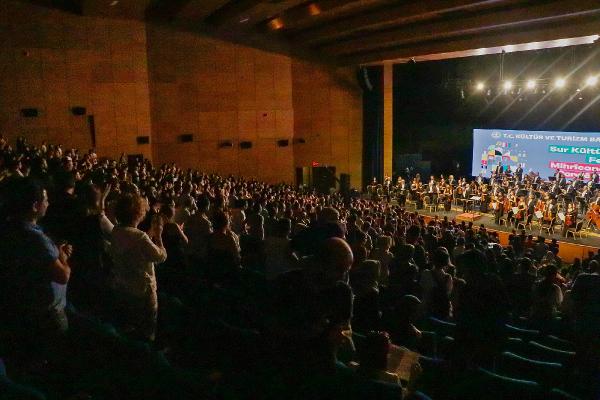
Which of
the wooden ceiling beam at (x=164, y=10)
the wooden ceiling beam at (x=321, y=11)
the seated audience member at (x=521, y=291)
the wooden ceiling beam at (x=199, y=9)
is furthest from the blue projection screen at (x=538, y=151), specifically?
the seated audience member at (x=521, y=291)

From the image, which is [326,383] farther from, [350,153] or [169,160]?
[350,153]

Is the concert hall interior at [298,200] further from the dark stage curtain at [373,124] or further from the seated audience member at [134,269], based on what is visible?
the dark stage curtain at [373,124]

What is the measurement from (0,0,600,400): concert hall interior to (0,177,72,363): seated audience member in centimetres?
1

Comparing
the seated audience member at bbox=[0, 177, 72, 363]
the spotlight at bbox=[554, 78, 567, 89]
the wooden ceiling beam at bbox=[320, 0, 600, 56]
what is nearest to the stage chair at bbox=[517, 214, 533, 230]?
the spotlight at bbox=[554, 78, 567, 89]

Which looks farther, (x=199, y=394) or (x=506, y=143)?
(x=506, y=143)

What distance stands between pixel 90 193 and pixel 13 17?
48.1ft

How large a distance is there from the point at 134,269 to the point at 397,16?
42.1 feet

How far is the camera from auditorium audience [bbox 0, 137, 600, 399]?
249 centimetres

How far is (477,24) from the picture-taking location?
1392 cm

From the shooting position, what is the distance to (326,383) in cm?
232

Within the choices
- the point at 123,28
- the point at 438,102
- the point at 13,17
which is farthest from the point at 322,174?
the point at 13,17

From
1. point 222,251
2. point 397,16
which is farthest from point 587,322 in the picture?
point 397,16

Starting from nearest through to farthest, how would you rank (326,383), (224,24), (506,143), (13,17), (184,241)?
(326,383), (184,241), (13,17), (224,24), (506,143)

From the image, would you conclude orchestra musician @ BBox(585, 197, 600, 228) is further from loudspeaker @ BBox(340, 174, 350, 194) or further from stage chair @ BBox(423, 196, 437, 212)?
loudspeaker @ BBox(340, 174, 350, 194)
